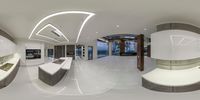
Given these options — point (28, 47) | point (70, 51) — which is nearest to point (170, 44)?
point (70, 51)

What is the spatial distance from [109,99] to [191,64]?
1.61 m

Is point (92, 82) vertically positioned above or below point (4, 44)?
below

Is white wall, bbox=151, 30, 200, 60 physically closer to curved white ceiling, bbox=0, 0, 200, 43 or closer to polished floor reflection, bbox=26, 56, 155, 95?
curved white ceiling, bbox=0, 0, 200, 43

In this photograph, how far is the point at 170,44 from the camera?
176 cm

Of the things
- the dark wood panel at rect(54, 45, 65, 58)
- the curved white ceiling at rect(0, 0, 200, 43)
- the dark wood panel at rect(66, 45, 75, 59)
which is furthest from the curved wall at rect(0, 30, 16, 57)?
the dark wood panel at rect(66, 45, 75, 59)

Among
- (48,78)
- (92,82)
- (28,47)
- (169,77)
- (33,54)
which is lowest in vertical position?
(92,82)

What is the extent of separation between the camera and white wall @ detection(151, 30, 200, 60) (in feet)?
5.75

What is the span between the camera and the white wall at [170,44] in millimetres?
1754

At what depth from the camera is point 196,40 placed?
2.07 m

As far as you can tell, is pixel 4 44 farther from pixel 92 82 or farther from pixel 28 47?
pixel 92 82

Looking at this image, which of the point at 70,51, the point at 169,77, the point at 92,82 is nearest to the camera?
the point at 169,77

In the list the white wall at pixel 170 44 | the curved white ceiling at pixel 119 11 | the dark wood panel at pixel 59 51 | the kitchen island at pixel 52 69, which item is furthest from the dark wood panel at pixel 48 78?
the white wall at pixel 170 44

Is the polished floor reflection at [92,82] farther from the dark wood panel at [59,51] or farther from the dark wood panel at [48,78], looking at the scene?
the dark wood panel at [59,51]

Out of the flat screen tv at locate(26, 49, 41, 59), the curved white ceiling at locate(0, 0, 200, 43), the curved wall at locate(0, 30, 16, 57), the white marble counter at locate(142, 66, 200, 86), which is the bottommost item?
the white marble counter at locate(142, 66, 200, 86)
